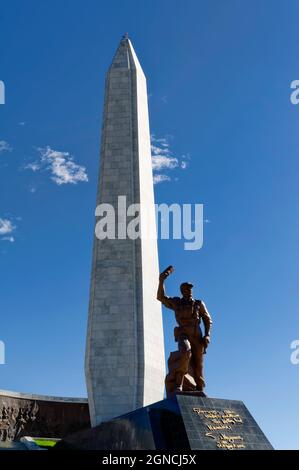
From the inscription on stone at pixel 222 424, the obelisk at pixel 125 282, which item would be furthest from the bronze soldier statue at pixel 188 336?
the obelisk at pixel 125 282

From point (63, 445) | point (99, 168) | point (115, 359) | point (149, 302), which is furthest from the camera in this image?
point (99, 168)

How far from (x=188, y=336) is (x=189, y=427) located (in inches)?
96.0

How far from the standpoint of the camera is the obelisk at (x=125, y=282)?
1777 centimetres

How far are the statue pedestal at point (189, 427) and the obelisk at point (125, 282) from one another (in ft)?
20.5

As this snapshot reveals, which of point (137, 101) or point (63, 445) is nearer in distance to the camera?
point (63, 445)

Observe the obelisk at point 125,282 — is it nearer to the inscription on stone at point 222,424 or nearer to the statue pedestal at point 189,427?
the statue pedestal at point 189,427

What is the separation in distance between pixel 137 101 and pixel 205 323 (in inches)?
487

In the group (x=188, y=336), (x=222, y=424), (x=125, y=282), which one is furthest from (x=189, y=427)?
(x=125, y=282)

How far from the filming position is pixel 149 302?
63.6 feet

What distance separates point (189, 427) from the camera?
9.82 meters

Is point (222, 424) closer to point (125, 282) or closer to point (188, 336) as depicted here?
point (188, 336)
